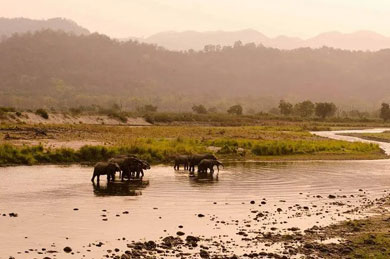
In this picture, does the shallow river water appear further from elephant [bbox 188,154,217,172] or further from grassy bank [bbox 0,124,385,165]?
grassy bank [bbox 0,124,385,165]

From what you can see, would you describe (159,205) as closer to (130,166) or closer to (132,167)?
(130,166)

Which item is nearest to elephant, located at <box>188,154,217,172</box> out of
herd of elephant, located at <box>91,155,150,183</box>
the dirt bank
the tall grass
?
herd of elephant, located at <box>91,155,150,183</box>

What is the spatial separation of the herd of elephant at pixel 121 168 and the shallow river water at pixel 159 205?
2.08 feet

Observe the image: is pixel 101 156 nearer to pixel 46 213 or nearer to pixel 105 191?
pixel 105 191

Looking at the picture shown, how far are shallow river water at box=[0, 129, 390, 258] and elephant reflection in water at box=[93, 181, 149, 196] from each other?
2.0 inches

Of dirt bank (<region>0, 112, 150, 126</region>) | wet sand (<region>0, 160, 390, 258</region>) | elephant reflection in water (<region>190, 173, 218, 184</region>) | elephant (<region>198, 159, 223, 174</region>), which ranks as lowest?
wet sand (<region>0, 160, 390, 258</region>)

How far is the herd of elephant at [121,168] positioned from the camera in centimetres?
3057

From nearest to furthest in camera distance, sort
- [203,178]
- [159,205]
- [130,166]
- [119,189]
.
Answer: [159,205] < [119,189] < [130,166] < [203,178]

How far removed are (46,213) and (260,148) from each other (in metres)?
33.1

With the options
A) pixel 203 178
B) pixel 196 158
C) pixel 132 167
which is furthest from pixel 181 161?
pixel 132 167

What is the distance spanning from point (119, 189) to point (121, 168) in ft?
11.0

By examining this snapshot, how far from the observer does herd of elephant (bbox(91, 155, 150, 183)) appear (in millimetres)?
30572

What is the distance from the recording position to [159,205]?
24.4 meters

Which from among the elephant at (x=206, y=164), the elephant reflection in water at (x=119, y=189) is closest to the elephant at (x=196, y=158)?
the elephant at (x=206, y=164)
